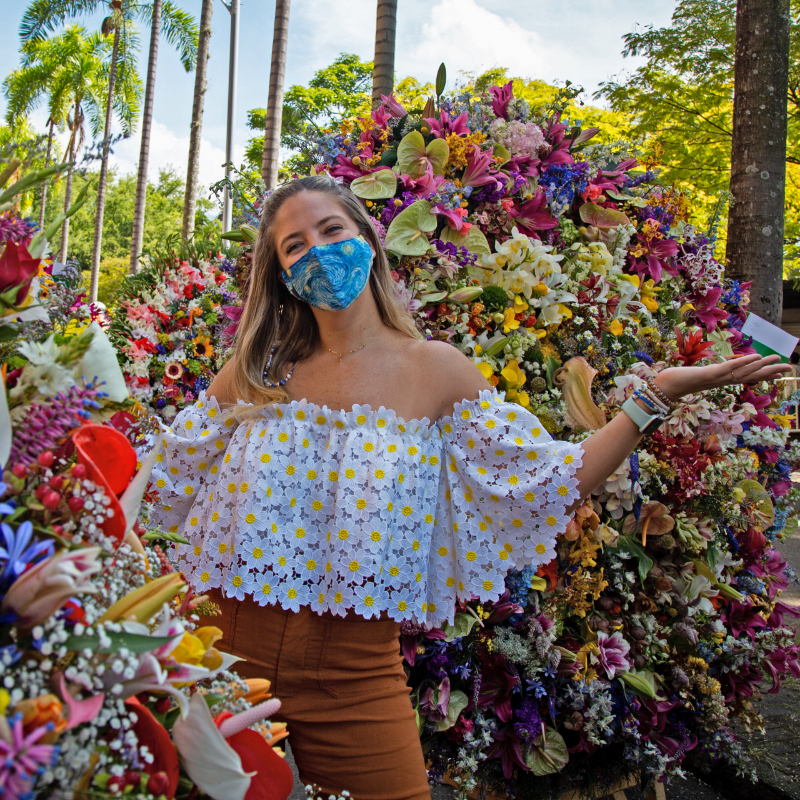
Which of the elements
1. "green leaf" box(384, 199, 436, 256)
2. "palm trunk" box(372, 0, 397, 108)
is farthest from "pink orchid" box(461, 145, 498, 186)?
"palm trunk" box(372, 0, 397, 108)

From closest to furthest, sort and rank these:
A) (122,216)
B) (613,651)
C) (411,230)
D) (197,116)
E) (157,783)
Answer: (157,783), (613,651), (411,230), (197,116), (122,216)

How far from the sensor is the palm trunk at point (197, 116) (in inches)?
523

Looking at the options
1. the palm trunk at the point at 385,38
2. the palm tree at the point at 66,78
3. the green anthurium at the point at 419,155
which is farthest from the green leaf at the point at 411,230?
the palm tree at the point at 66,78

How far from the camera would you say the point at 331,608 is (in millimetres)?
1818

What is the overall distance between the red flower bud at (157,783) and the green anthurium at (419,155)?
88.3 inches

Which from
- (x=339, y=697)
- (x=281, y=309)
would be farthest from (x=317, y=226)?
(x=339, y=697)

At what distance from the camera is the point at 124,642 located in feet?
2.53

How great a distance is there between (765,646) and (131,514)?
2.83 m

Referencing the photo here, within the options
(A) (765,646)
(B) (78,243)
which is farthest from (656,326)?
(B) (78,243)

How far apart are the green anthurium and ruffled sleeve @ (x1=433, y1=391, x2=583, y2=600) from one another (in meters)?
1.05

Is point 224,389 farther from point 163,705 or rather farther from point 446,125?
point 163,705

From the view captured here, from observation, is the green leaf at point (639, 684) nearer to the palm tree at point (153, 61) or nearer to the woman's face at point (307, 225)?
the woman's face at point (307, 225)

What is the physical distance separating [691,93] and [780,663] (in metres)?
6.85

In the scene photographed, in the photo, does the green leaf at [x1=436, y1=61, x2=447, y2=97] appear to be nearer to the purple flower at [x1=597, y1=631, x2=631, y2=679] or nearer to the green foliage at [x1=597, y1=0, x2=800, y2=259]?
the purple flower at [x1=597, y1=631, x2=631, y2=679]
